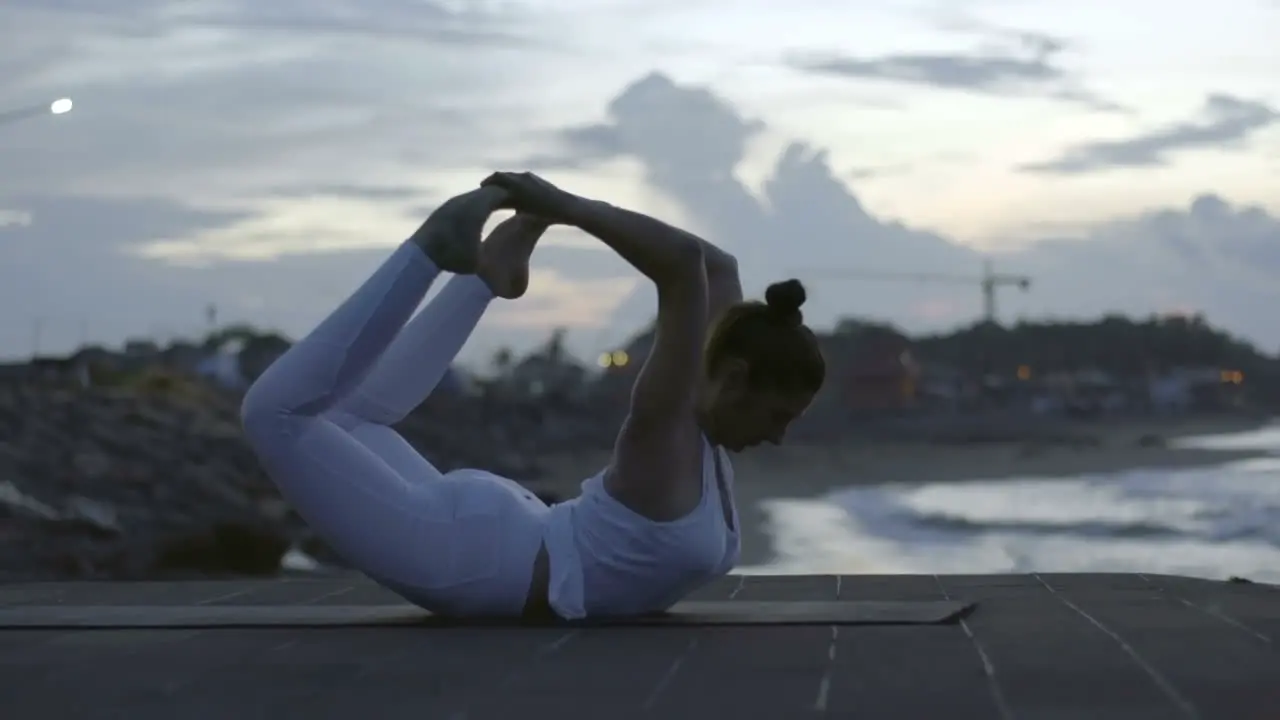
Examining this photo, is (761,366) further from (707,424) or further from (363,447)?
(363,447)

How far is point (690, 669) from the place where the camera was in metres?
3.50

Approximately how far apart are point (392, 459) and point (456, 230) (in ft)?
2.19

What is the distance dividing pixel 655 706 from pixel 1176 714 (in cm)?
80

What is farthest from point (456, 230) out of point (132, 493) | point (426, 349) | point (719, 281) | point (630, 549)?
point (132, 493)

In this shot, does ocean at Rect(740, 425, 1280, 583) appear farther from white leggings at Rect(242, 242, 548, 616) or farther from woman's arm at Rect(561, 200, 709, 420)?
woman's arm at Rect(561, 200, 709, 420)

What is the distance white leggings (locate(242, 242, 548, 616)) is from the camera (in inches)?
153

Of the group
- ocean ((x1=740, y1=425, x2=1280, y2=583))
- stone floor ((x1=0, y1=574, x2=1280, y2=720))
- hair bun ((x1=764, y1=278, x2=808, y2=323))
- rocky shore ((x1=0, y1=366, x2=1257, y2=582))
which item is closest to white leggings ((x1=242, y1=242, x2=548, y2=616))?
stone floor ((x1=0, y1=574, x2=1280, y2=720))

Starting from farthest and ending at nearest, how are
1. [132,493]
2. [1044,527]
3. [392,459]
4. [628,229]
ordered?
[1044,527]
[132,493]
[392,459]
[628,229]

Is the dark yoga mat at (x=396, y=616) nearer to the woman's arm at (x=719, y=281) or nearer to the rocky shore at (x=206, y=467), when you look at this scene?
the woman's arm at (x=719, y=281)

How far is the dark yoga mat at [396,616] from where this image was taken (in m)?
4.32

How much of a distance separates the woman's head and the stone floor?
1.50 feet

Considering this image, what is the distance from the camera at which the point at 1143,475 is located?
41.0 meters

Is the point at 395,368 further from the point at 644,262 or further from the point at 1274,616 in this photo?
the point at 1274,616

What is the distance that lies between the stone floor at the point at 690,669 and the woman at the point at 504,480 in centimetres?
16
